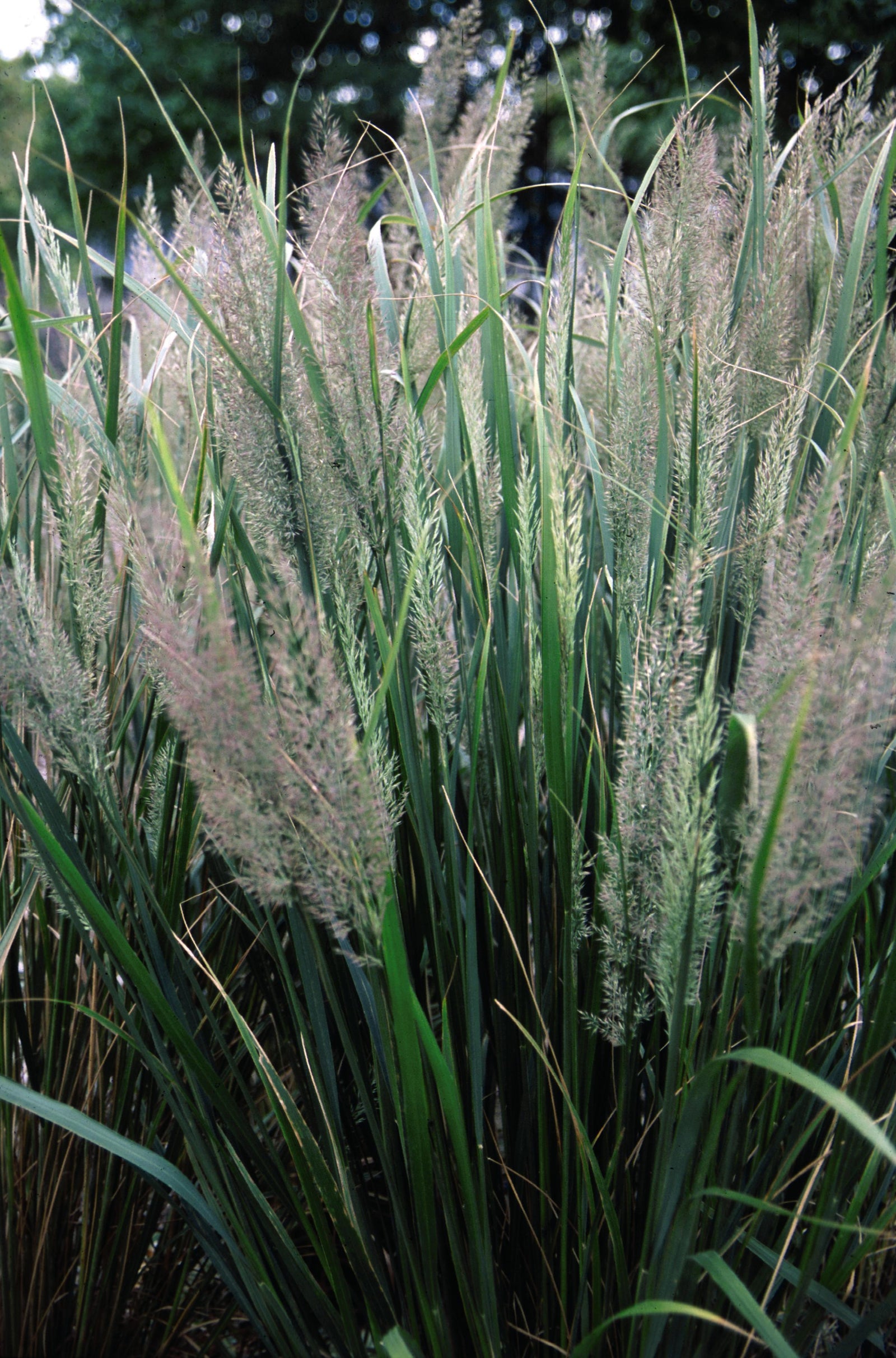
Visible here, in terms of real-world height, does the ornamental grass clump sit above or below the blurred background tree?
below

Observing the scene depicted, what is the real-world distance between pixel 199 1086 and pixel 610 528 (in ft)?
1.76

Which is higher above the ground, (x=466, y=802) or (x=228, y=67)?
(x=228, y=67)

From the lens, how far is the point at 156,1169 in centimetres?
70

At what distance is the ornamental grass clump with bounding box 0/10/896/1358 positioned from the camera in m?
0.53

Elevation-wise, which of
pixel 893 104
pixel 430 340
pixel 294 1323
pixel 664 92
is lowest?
pixel 294 1323

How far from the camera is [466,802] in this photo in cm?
90

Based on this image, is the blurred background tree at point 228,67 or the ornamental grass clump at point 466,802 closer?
the ornamental grass clump at point 466,802

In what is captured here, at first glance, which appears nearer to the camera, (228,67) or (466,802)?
(466,802)

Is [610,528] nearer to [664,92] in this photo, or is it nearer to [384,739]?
[384,739]

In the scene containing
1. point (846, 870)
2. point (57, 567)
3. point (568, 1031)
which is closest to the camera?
point (846, 870)

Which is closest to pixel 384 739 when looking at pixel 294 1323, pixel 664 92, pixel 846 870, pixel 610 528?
pixel 610 528

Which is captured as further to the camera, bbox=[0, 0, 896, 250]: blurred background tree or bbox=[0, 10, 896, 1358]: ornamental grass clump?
bbox=[0, 0, 896, 250]: blurred background tree

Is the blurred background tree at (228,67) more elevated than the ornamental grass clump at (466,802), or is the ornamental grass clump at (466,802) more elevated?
the blurred background tree at (228,67)

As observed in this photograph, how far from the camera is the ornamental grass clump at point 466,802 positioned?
0.53 metres
